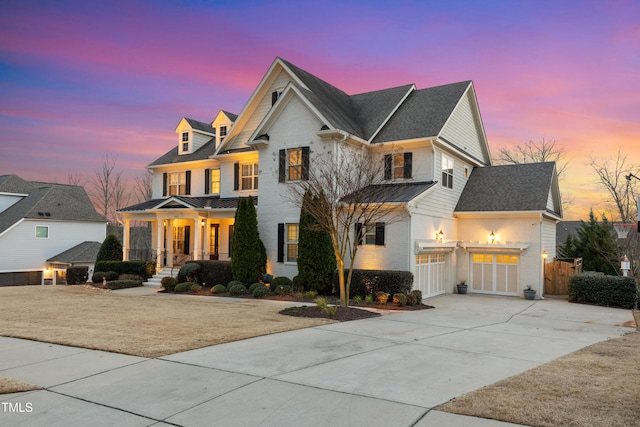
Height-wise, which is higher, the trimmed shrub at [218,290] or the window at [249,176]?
the window at [249,176]

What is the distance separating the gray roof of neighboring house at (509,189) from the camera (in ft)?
73.1

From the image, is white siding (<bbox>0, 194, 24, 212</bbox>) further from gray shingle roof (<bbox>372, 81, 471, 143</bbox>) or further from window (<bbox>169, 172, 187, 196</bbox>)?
gray shingle roof (<bbox>372, 81, 471, 143</bbox>)

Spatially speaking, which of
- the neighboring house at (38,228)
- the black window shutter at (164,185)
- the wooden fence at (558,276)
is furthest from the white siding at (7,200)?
the wooden fence at (558,276)

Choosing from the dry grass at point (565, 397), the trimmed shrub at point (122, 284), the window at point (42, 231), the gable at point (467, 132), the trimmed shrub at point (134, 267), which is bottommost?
the trimmed shrub at point (122, 284)

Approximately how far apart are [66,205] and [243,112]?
23008 millimetres

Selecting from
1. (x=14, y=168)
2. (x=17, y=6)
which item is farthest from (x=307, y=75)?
(x=14, y=168)

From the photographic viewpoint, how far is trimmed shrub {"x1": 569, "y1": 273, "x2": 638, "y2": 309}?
18812 mm

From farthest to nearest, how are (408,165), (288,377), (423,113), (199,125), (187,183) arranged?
(199,125) → (187,183) → (423,113) → (408,165) → (288,377)

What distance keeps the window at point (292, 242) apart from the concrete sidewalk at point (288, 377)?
9.25 m

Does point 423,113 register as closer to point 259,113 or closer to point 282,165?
point 282,165

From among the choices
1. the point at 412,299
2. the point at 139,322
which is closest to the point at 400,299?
the point at 412,299

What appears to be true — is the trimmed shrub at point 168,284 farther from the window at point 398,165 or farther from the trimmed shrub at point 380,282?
the window at point 398,165

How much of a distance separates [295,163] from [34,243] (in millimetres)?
25987

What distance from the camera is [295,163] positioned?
21.5 meters
